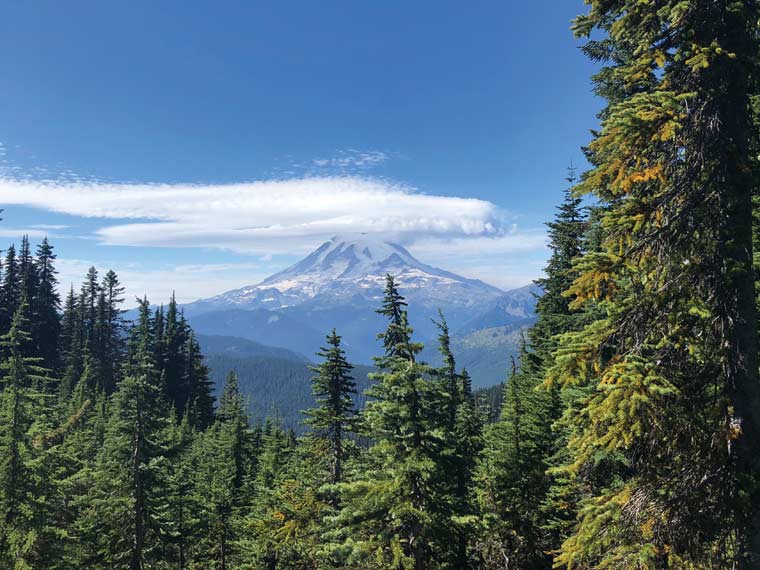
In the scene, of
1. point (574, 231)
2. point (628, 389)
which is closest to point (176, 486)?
point (574, 231)

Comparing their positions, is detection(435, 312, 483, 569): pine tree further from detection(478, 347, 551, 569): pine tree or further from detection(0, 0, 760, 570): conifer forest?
detection(478, 347, 551, 569): pine tree

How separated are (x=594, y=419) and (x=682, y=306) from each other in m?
2.14

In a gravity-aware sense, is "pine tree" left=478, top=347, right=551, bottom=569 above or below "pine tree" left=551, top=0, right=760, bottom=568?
below

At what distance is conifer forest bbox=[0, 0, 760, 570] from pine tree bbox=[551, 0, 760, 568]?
3 centimetres

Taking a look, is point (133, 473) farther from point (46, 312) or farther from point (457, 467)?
point (46, 312)

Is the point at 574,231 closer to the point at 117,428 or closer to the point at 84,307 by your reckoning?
the point at 117,428

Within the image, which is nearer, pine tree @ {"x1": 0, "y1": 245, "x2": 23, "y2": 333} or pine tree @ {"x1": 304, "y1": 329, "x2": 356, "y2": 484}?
pine tree @ {"x1": 304, "y1": 329, "x2": 356, "y2": 484}

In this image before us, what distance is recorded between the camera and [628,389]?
6.18m

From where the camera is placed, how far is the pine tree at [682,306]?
630 cm

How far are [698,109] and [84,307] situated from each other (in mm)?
95231

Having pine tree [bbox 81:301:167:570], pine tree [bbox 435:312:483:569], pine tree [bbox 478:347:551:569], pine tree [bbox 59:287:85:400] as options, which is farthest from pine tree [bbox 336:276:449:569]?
pine tree [bbox 59:287:85:400]

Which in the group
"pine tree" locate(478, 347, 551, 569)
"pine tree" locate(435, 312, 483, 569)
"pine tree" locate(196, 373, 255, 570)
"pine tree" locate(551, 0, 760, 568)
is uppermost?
"pine tree" locate(551, 0, 760, 568)

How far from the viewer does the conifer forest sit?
21.1 feet

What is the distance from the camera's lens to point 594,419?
640 centimetres
